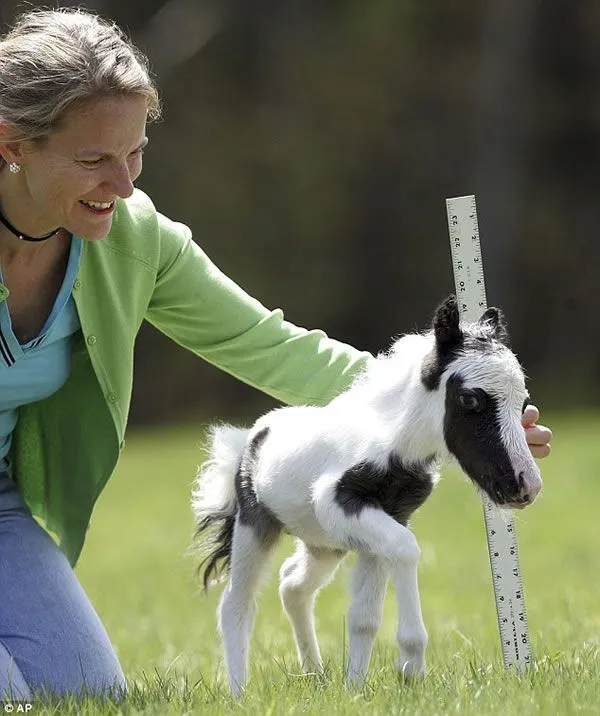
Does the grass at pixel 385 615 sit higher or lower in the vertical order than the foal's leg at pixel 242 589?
lower

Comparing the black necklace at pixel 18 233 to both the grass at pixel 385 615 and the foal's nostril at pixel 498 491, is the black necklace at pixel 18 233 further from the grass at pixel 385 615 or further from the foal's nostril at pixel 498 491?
the foal's nostril at pixel 498 491

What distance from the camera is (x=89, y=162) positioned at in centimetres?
376

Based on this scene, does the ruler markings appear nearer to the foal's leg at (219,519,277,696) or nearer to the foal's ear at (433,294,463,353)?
the foal's ear at (433,294,463,353)

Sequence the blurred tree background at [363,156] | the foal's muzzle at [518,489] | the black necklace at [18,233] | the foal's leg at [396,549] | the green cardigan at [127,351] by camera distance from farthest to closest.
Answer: the blurred tree background at [363,156]
the green cardigan at [127,351]
the black necklace at [18,233]
the foal's leg at [396,549]
the foal's muzzle at [518,489]

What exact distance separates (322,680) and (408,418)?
0.78 m

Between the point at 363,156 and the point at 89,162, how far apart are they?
57.4 feet

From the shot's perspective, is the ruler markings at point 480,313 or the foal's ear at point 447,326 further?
the ruler markings at point 480,313

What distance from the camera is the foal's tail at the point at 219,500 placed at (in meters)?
4.16

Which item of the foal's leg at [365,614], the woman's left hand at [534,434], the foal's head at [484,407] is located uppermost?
the foal's head at [484,407]

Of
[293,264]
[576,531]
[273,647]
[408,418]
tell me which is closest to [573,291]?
[293,264]

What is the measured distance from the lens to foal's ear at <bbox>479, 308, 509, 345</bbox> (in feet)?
11.6

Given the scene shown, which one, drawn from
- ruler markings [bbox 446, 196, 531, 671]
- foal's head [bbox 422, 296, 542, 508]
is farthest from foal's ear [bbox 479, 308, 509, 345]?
ruler markings [bbox 446, 196, 531, 671]

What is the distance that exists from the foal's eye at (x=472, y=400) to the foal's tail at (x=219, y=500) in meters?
0.95

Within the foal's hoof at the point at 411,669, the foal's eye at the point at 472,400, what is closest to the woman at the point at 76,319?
the foal's eye at the point at 472,400
